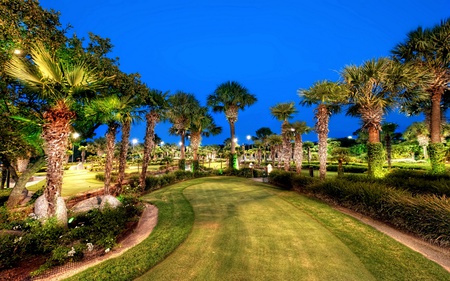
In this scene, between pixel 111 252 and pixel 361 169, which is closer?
pixel 111 252

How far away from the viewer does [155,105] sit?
17.1 metres

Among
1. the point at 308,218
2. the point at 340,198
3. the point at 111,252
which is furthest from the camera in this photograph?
the point at 340,198

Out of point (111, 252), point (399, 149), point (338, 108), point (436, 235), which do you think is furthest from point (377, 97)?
point (399, 149)

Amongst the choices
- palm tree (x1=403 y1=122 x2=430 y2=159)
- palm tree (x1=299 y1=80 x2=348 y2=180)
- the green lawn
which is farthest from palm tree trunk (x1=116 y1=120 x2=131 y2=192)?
palm tree (x1=403 y1=122 x2=430 y2=159)

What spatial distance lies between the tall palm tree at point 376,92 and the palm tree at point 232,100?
50.2ft

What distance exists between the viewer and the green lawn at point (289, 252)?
4.83 metres

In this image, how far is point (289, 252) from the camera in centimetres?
589

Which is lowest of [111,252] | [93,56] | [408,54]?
[111,252]

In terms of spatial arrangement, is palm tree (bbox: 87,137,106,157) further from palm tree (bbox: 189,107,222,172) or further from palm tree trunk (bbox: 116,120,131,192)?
palm tree trunk (bbox: 116,120,131,192)

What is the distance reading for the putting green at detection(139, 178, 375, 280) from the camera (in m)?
4.82

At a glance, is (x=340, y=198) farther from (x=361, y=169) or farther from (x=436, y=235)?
(x=361, y=169)

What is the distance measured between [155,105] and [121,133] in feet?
13.1

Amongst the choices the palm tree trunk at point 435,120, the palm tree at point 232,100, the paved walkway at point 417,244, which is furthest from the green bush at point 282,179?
the palm tree trunk at point 435,120

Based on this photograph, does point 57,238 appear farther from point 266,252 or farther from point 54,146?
point 266,252
